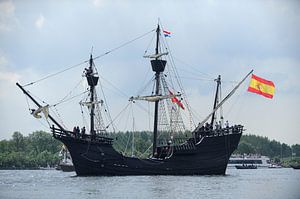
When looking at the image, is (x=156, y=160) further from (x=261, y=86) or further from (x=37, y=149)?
(x=37, y=149)

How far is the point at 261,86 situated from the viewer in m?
68.4

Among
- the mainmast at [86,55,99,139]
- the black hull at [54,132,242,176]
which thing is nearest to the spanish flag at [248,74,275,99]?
the black hull at [54,132,242,176]

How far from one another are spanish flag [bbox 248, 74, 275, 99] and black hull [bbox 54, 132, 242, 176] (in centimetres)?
808

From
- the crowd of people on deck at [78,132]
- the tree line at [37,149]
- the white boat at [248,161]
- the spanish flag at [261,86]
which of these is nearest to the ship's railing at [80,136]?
the crowd of people on deck at [78,132]

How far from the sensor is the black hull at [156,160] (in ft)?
222

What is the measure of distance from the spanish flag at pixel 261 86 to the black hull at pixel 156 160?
318 inches

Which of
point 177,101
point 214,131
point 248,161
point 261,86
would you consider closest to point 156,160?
point 214,131

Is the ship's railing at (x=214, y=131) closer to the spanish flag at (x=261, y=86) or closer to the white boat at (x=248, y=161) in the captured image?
the spanish flag at (x=261, y=86)

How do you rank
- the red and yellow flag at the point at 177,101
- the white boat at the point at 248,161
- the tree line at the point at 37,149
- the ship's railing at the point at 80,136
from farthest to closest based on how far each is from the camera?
Result: the white boat at the point at 248,161, the tree line at the point at 37,149, the red and yellow flag at the point at 177,101, the ship's railing at the point at 80,136

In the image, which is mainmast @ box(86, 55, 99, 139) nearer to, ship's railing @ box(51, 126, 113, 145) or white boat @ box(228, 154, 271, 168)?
ship's railing @ box(51, 126, 113, 145)

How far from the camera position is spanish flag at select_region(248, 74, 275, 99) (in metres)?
68.1

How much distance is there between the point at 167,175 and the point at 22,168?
275 feet

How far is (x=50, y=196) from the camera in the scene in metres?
47.8

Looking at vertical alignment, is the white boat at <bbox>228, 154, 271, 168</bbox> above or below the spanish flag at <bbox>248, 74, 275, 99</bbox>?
below
